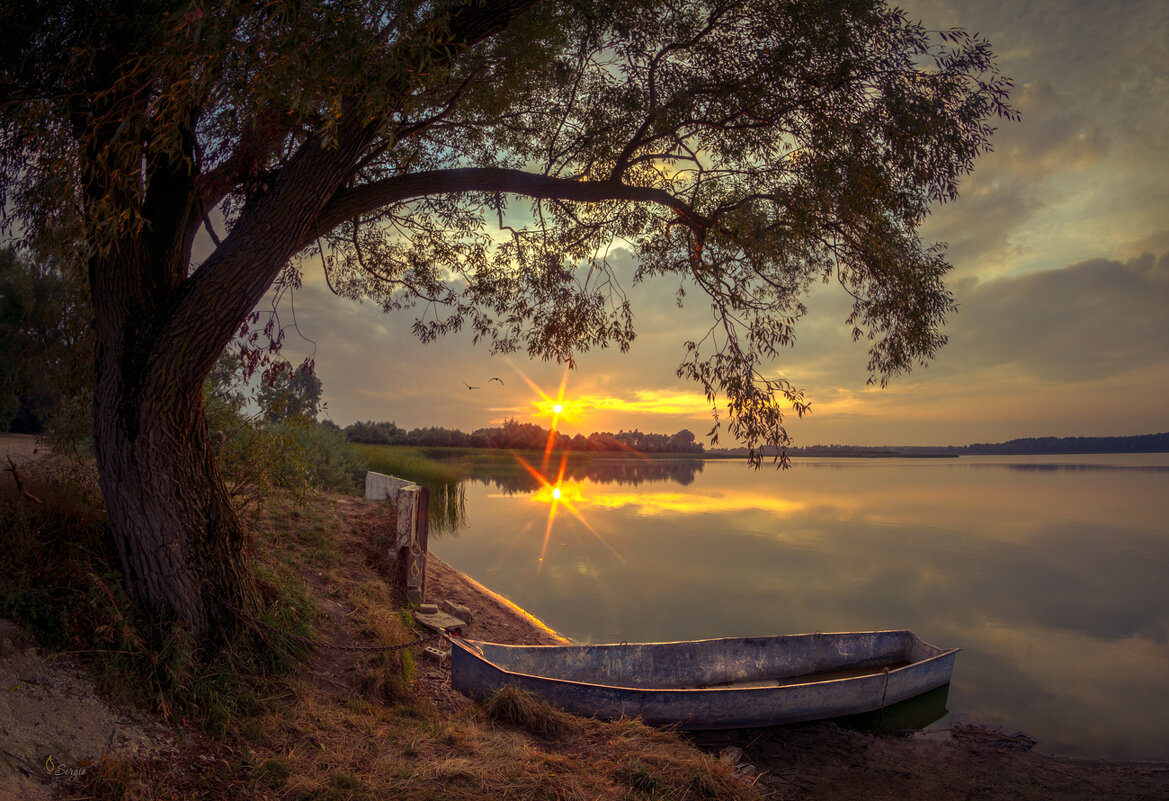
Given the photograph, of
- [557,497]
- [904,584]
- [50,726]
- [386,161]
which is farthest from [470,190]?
[557,497]

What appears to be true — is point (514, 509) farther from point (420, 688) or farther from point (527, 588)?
point (420, 688)

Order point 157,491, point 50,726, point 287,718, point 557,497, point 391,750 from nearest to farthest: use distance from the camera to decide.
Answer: point 50,726 → point 391,750 → point 287,718 → point 157,491 → point 557,497

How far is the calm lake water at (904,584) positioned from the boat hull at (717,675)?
1.10 m

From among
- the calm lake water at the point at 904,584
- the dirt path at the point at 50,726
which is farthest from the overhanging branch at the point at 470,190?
the calm lake water at the point at 904,584

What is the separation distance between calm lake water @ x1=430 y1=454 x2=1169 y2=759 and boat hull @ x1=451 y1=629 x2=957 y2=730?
3.60ft

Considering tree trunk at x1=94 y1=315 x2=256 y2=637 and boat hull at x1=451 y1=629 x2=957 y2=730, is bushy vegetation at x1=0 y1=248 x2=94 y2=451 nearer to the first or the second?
tree trunk at x1=94 y1=315 x2=256 y2=637

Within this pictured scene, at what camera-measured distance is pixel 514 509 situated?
85.9 feet

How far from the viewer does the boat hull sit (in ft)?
21.0

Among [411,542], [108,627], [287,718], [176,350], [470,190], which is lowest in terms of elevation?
[287,718]

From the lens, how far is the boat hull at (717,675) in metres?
6.39

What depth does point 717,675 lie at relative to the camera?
8.48 metres

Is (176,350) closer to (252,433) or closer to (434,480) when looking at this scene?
(252,433)

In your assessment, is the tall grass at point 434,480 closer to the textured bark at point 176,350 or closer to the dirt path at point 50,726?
the textured bark at point 176,350

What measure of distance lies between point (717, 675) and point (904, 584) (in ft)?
35.9
